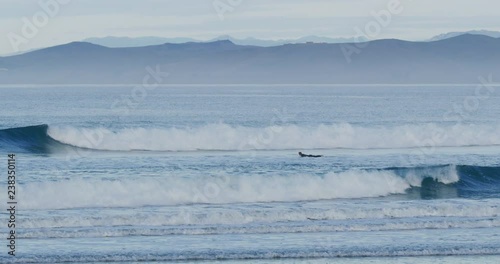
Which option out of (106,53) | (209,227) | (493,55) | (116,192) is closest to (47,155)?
(116,192)

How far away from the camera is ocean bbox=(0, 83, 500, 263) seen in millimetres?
17609

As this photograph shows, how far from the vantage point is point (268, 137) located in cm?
4041

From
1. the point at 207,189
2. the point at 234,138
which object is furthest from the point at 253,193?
the point at 234,138

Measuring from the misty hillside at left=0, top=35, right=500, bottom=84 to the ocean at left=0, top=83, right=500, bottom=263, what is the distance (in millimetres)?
97581

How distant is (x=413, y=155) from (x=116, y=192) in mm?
13353

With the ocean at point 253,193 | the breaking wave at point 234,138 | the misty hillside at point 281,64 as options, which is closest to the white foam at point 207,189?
the ocean at point 253,193

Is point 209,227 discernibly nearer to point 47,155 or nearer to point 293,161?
point 293,161

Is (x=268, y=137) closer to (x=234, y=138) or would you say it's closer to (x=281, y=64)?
(x=234, y=138)

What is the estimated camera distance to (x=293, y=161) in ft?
106

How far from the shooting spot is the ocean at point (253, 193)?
17609mm

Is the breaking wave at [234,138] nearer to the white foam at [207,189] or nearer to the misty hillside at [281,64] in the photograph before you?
the white foam at [207,189]

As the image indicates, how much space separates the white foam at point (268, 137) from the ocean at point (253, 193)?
73mm

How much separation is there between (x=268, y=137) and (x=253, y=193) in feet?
48.5

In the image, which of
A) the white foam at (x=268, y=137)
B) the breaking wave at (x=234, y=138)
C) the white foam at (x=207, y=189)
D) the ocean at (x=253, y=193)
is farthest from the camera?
the white foam at (x=268, y=137)
